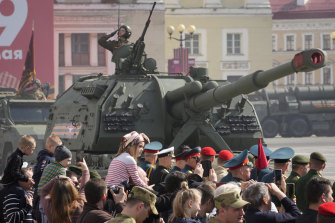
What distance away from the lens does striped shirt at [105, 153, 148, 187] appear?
10.3 metres

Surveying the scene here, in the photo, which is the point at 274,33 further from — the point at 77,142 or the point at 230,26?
the point at 77,142

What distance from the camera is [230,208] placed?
25.4 feet

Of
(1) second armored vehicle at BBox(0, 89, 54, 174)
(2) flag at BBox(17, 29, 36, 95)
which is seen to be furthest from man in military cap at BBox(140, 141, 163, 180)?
(2) flag at BBox(17, 29, 36, 95)

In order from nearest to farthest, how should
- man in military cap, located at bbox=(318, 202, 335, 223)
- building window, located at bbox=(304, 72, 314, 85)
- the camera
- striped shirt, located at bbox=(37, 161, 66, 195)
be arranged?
man in military cap, located at bbox=(318, 202, 335, 223) < the camera < striped shirt, located at bbox=(37, 161, 66, 195) < building window, located at bbox=(304, 72, 314, 85)

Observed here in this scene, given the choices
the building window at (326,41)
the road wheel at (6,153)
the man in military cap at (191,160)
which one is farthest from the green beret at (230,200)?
the building window at (326,41)

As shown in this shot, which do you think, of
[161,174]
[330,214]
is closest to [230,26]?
[161,174]

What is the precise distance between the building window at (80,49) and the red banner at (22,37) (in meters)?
14.4

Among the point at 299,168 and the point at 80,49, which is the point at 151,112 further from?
the point at 80,49

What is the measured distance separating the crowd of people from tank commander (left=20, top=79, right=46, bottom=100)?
15823mm

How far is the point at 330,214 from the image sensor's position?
652 cm

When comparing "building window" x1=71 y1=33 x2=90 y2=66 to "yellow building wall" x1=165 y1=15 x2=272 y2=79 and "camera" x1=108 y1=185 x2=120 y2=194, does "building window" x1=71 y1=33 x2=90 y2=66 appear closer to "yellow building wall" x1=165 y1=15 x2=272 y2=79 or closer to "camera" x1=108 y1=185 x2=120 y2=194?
"yellow building wall" x1=165 y1=15 x2=272 y2=79

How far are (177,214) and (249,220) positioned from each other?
0.58 meters

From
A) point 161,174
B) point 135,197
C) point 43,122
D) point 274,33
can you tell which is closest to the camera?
point 135,197

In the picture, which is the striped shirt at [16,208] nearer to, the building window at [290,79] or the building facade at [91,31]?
the building facade at [91,31]
